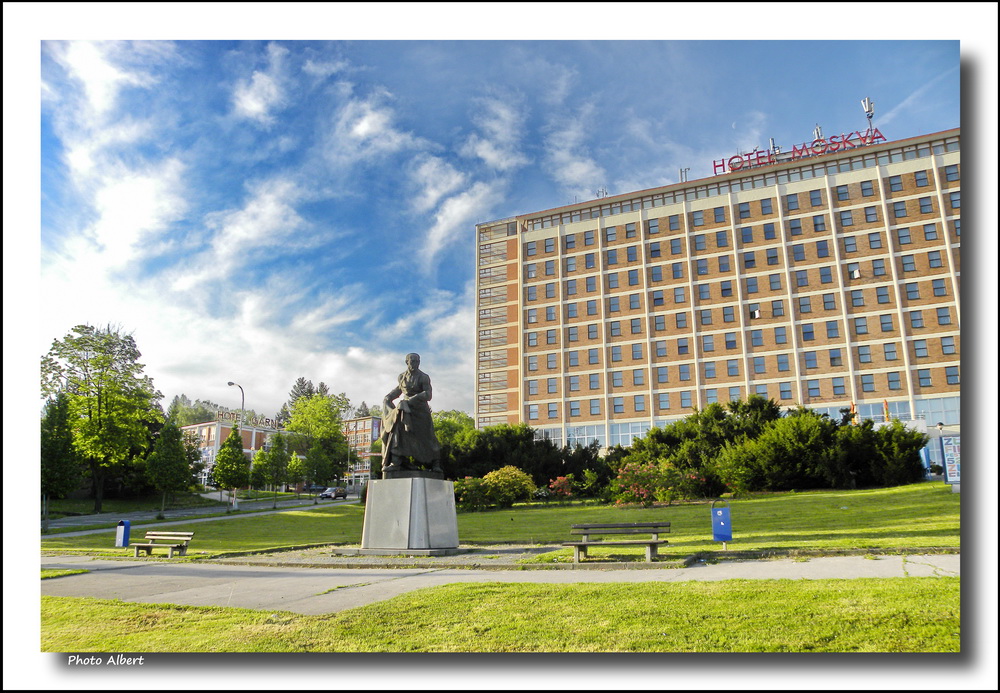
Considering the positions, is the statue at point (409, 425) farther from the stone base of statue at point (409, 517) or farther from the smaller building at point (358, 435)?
the smaller building at point (358, 435)

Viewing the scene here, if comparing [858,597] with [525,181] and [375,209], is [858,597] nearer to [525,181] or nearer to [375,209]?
[525,181]

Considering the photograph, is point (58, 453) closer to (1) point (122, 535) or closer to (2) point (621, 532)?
(1) point (122, 535)

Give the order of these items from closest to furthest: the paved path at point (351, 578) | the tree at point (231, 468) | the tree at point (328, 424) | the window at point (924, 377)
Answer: the paved path at point (351, 578)
the tree at point (231, 468)
the window at point (924, 377)
the tree at point (328, 424)

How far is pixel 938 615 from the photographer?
17.7 ft

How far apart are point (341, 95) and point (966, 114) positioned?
666 centimetres

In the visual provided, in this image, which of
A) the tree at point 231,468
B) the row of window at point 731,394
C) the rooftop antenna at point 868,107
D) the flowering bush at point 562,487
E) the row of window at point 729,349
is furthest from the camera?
the row of window at point 729,349

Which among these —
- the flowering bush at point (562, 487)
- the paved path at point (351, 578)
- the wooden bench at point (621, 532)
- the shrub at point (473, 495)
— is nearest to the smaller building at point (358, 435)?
the flowering bush at point (562, 487)

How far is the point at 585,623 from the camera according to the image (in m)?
5.68

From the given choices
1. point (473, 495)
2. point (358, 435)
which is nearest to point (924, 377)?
point (473, 495)

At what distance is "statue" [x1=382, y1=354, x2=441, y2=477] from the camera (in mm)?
13172

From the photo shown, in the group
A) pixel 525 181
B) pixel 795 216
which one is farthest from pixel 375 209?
pixel 795 216

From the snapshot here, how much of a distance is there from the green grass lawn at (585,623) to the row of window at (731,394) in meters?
44.2

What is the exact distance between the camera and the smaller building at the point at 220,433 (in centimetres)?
5822

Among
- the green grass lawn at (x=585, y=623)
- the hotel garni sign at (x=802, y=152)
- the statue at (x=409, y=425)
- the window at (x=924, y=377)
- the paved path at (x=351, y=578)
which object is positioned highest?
the hotel garni sign at (x=802, y=152)
